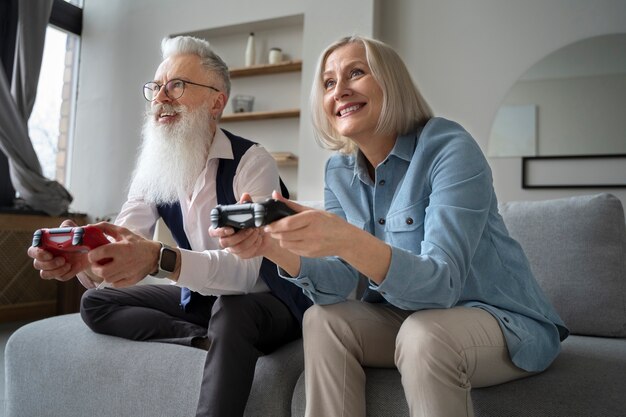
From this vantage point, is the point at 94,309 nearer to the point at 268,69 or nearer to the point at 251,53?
the point at 268,69

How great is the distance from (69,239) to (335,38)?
350cm

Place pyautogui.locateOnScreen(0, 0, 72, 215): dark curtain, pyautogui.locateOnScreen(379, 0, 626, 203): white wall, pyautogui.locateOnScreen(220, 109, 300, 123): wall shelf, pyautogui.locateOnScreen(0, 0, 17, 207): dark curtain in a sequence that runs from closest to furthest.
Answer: pyautogui.locateOnScreen(379, 0, 626, 203): white wall
pyautogui.locateOnScreen(0, 0, 72, 215): dark curtain
pyautogui.locateOnScreen(0, 0, 17, 207): dark curtain
pyautogui.locateOnScreen(220, 109, 300, 123): wall shelf

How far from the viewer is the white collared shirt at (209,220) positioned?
1355 millimetres

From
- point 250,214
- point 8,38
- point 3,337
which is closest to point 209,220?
point 250,214

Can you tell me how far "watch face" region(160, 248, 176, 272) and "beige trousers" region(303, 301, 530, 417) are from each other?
0.36 meters

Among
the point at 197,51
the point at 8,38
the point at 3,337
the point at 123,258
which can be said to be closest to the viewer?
the point at 123,258

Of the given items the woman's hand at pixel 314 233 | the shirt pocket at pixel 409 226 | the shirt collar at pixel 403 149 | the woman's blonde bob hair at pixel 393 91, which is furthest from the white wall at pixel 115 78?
the woman's hand at pixel 314 233

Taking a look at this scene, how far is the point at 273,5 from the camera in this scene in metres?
4.62

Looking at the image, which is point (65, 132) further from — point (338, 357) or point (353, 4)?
point (338, 357)

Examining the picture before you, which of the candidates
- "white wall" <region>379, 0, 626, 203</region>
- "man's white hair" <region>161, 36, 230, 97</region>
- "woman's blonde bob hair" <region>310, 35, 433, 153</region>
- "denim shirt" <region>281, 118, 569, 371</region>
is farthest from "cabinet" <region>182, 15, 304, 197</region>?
"denim shirt" <region>281, 118, 569, 371</region>

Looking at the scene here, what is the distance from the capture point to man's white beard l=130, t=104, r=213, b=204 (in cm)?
175

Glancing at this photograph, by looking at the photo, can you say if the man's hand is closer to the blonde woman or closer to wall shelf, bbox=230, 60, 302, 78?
the blonde woman

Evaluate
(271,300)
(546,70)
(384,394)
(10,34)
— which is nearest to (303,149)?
(546,70)

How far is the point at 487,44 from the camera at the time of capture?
4000 millimetres
